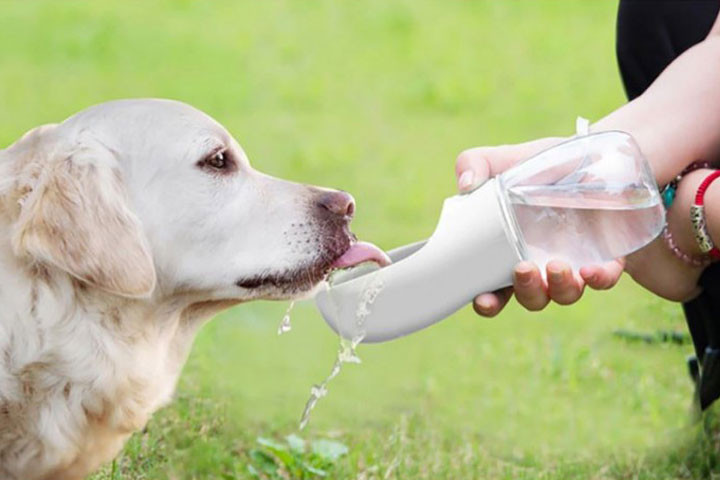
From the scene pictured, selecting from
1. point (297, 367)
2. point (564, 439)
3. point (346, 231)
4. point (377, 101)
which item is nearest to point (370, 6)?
point (377, 101)

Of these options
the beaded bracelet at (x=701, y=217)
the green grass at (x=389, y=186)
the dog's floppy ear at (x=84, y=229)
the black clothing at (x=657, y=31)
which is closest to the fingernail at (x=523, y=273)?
the beaded bracelet at (x=701, y=217)

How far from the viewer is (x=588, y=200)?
9.63 ft

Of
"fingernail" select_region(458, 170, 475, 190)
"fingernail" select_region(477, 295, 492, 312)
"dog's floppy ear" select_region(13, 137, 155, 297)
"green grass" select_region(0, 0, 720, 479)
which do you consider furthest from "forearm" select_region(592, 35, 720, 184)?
"dog's floppy ear" select_region(13, 137, 155, 297)

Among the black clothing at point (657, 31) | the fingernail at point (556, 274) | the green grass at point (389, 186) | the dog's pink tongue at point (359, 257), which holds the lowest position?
the green grass at point (389, 186)

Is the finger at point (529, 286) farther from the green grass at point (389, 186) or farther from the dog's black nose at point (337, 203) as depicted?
the green grass at point (389, 186)

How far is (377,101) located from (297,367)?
3488 millimetres

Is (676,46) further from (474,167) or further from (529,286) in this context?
(529,286)

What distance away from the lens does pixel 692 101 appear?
127 inches

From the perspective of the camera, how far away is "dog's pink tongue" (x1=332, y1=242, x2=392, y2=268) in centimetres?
281

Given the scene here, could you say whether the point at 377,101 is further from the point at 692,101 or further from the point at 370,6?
the point at 692,101

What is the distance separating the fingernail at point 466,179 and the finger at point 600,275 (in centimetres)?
36

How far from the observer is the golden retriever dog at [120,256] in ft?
8.50

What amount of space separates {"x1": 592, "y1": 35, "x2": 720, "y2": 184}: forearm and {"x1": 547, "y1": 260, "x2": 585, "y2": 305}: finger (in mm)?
554

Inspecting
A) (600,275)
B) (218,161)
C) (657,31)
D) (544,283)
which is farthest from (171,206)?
(657,31)
